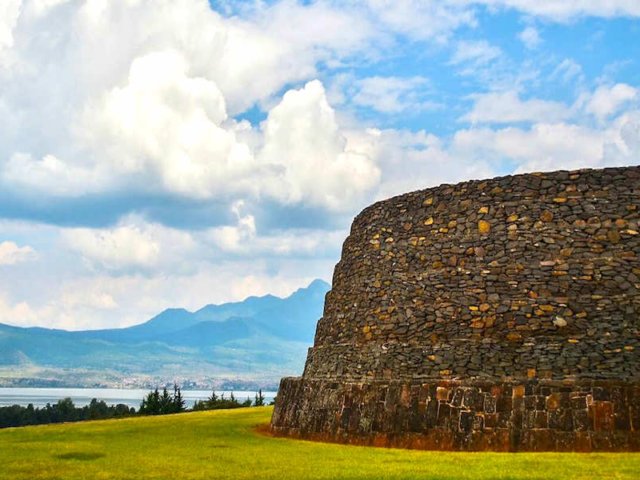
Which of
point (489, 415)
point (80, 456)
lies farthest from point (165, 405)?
point (489, 415)

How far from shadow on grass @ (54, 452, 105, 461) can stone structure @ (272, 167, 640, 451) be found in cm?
503

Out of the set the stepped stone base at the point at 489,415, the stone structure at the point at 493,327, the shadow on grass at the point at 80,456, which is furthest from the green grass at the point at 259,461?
the stone structure at the point at 493,327

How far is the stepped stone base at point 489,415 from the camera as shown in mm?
14000

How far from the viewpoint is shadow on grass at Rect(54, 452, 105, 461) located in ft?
48.6

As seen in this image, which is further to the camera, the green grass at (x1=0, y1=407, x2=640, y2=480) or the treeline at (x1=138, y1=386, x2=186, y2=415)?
the treeline at (x1=138, y1=386, x2=186, y2=415)

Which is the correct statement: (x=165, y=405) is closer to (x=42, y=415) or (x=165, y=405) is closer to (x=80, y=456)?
(x=80, y=456)

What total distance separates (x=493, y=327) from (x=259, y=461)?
626 centimetres

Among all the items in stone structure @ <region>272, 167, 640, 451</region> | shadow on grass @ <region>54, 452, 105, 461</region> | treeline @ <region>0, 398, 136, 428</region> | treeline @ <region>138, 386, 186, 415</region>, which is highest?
stone structure @ <region>272, 167, 640, 451</region>

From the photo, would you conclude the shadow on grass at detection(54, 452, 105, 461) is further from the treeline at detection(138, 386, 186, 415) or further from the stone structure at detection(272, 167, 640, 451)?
the treeline at detection(138, 386, 186, 415)

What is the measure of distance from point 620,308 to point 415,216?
586 cm

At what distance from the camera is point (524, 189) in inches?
733

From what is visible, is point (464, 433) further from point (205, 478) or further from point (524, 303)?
point (205, 478)

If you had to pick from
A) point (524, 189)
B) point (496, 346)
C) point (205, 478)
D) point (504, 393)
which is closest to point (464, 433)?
point (504, 393)

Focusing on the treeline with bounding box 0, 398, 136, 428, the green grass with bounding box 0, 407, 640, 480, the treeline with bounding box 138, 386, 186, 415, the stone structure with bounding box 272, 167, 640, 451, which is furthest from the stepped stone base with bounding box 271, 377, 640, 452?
the treeline with bounding box 0, 398, 136, 428
